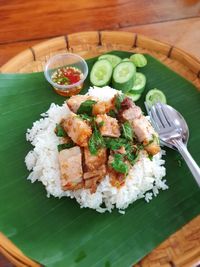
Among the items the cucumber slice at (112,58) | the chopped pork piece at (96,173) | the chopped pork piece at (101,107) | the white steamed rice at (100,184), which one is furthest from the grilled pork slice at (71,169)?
the cucumber slice at (112,58)

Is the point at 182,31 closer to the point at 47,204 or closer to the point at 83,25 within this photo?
the point at 83,25

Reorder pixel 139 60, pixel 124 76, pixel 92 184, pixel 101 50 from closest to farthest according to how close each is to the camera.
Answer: pixel 92 184 → pixel 124 76 → pixel 139 60 → pixel 101 50

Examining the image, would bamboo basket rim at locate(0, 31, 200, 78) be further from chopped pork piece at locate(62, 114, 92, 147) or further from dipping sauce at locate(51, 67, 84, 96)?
chopped pork piece at locate(62, 114, 92, 147)

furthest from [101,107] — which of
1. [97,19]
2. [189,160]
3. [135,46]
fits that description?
[97,19]

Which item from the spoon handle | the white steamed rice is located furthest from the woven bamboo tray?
the spoon handle

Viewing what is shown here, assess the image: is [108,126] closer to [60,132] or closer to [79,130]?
[79,130]
